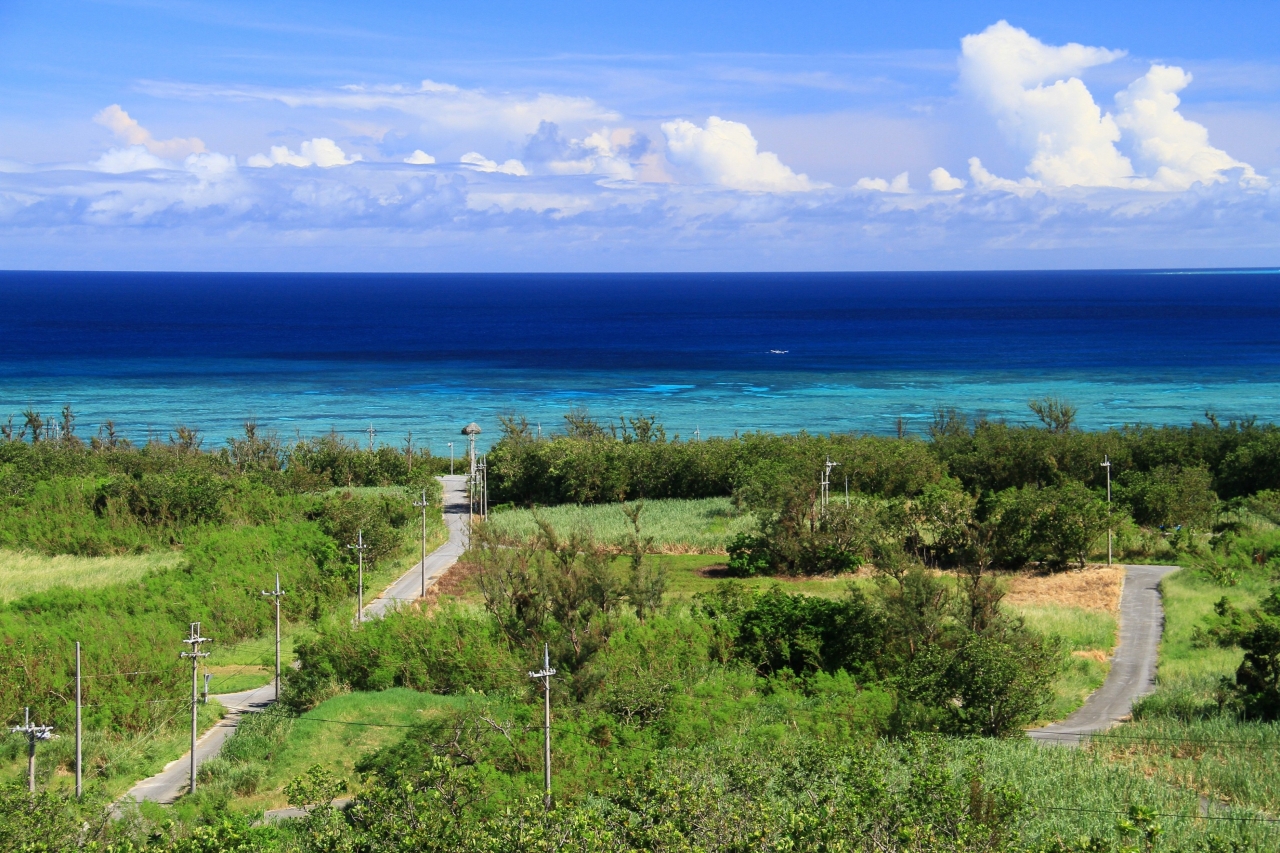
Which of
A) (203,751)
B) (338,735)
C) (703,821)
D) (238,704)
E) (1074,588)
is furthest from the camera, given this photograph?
(1074,588)

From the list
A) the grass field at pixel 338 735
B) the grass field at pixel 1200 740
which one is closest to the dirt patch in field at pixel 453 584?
the grass field at pixel 338 735

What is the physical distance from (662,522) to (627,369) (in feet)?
183

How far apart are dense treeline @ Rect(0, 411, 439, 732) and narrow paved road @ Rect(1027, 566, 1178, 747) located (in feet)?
57.7

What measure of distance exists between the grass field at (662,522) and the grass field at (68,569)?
10460mm

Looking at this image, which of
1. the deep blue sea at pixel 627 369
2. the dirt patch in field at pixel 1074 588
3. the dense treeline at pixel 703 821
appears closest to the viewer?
the dense treeline at pixel 703 821

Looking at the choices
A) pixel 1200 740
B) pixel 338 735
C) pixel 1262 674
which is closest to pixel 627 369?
pixel 338 735

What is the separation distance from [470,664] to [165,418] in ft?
178

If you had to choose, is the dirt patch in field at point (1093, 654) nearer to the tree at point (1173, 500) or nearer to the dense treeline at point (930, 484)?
the dense treeline at point (930, 484)

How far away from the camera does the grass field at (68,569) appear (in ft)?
100

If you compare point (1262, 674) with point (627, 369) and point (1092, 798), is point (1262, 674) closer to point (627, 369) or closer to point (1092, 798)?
point (1092, 798)

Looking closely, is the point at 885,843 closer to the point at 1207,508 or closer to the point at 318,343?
the point at 1207,508

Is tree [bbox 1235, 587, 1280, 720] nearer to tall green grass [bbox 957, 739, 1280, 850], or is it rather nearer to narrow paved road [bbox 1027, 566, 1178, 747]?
narrow paved road [bbox 1027, 566, 1178, 747]

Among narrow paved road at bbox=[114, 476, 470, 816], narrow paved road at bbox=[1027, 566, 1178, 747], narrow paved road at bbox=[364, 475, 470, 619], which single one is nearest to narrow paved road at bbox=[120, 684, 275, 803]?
narrow paved road at bbox=[114, 476, 470, 816]

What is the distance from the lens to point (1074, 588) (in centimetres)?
3127
